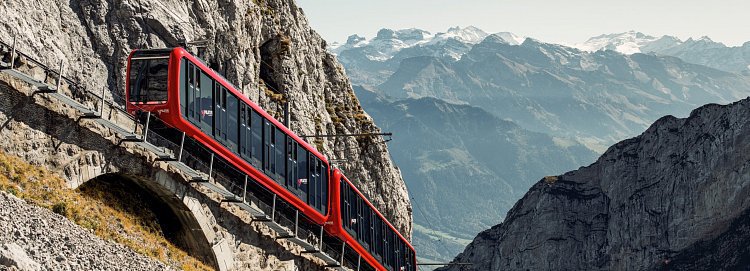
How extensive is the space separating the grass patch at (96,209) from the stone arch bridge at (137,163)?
1.92ft

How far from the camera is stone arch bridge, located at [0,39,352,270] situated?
86.8ft

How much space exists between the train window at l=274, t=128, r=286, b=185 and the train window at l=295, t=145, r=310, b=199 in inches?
48.5

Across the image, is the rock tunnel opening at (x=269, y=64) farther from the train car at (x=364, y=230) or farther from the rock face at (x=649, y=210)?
the rock face at (x=649, y=210)

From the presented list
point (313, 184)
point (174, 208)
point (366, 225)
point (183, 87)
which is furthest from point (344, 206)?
point (183, 87)

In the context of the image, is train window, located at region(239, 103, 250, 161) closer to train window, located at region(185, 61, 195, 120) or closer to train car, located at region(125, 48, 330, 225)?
train car, located at region(125, 48, 330, 225)

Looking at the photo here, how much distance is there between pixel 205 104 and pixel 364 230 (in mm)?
14974

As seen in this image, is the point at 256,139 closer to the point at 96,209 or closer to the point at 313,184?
the point at 313,184

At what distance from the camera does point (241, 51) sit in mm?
49531

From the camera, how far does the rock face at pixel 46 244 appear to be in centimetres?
2198

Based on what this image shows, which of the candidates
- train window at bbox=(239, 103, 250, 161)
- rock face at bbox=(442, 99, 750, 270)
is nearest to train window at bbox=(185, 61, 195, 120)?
train window at bbox=(239, 103, 250, 161)

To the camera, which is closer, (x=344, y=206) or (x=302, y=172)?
(x=302, y=172)

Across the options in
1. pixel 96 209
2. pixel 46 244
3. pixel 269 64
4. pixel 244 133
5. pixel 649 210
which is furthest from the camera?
pixel 649 210

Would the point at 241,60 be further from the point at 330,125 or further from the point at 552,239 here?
the point at 552,239

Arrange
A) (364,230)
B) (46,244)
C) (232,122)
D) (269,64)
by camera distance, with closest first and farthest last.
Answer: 1. (46,244)
2. (232,122)
3. (364,230)
4. (269,64)
